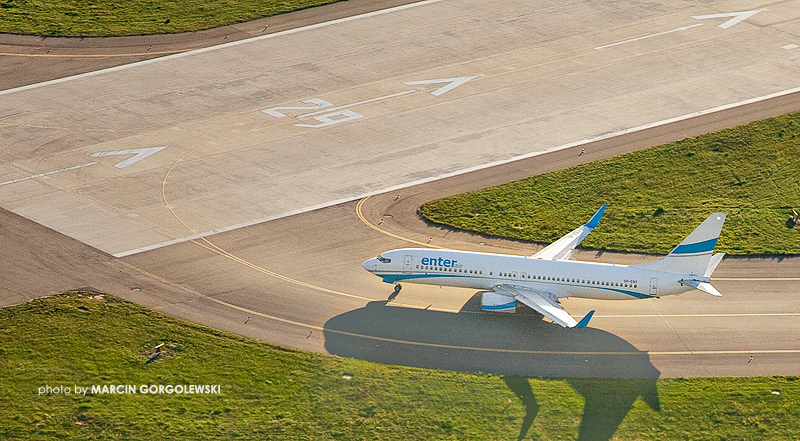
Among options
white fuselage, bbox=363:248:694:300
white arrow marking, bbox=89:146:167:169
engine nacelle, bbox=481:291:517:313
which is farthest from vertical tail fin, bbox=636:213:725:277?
→ white arrow marking, bbox=89:146:167:169

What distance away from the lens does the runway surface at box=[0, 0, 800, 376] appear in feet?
257

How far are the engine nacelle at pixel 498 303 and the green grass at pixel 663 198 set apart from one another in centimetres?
1380

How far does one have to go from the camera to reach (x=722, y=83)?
388 feet

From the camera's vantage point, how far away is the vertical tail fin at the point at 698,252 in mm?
75875

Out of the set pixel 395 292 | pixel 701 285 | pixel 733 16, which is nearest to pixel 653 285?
pixel 701 285

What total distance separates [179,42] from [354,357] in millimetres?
64771

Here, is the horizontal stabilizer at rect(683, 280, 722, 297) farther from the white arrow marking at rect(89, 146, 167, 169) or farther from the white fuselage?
the white arrow marking at rect(89, 146, 167, 169)

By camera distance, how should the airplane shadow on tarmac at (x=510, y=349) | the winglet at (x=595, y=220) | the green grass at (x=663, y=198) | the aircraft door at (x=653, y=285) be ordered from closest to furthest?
the airplane shadow on tarmac at (x=510, y=349) < the aircraft door at (x=653, y=285) < the winglet at (x=595, y=220) < the green grass at (x=663, y=198)

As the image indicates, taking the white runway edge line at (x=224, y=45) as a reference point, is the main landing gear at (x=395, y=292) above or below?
below

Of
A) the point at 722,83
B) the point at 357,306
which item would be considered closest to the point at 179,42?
the point at 357,306

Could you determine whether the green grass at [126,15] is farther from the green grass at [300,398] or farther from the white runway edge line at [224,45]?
the green grass at [300,398]

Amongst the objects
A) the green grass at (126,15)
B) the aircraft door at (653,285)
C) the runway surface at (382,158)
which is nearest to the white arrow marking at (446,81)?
the runway surface at (382,158)

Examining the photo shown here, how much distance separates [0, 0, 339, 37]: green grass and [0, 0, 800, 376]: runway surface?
296 inches

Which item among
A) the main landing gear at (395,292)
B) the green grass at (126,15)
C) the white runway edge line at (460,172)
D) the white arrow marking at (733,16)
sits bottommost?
the main landing gear at (395,292)
